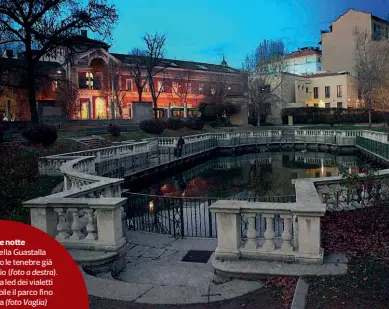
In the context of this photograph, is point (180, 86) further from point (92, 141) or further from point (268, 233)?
point (268, 233)

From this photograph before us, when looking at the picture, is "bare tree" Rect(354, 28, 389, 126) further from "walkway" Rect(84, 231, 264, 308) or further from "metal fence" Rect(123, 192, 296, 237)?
"walkway" Rect(84, 231, 264, 308)

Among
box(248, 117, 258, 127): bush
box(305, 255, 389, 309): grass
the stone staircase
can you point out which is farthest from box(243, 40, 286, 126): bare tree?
box(305, 255, 389, 309): grass

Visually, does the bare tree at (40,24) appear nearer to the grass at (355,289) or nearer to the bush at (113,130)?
the bush at (113,130)

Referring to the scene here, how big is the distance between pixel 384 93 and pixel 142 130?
27.1 meters

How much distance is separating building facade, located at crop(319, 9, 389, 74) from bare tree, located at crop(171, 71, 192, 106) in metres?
27.7

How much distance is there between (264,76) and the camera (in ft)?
205

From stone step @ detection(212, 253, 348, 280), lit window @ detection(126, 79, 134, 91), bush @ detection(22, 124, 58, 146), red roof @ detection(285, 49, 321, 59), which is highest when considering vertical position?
red roof @ detection(285, 49, 321, 59)

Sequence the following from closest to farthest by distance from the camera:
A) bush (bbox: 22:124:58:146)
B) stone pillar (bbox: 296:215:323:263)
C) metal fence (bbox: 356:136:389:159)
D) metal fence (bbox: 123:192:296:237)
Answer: stone pillar (bbox: 296:215:323:263) < metal fence (bbox: 123:192:296:237) < bush (bbox: 22:124:58:146) < metal fence (bbox: 356:136:389:159)

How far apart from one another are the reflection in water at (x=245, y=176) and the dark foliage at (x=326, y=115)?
84.5 ft

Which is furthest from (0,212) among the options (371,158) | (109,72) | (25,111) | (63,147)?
(109,72)

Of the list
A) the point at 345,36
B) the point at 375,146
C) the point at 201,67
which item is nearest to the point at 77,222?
the point at 375,146

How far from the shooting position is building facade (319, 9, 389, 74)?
68875 millimetres

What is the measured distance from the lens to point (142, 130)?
43.7 metres

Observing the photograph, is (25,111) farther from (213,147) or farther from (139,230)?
(139,230)
